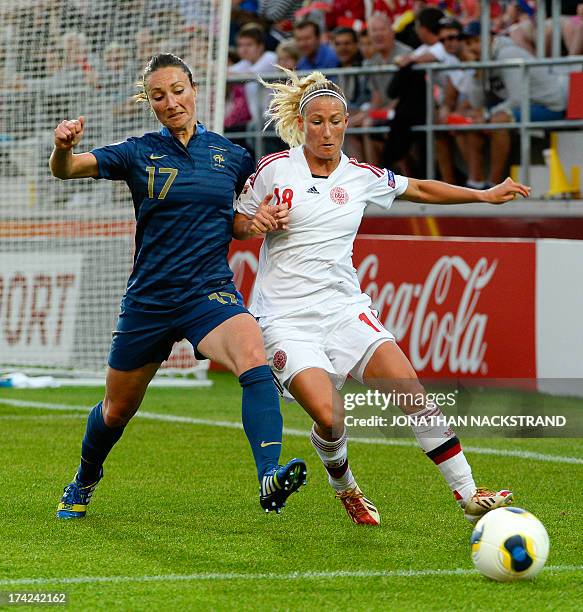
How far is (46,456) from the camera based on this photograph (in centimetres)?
863

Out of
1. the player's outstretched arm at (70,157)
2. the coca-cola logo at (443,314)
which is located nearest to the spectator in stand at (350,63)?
the coca-cola logo at (443,314)

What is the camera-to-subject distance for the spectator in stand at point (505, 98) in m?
13.2

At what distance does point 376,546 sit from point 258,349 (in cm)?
102

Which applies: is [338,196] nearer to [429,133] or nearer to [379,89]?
[429,133]

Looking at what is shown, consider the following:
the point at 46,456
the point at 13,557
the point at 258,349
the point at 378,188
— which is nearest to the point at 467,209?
the point at 46,456

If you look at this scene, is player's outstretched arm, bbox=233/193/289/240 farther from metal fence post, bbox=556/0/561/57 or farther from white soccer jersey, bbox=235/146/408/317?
metal fence post, bbox=556/0/561/57

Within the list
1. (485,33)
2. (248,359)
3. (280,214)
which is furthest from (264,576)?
(485,33)

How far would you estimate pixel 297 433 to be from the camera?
9.93 m

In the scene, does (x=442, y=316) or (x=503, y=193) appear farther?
(x=442, y=316)

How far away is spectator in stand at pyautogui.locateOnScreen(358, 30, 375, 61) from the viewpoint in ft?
47.3

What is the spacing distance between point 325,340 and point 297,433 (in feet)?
12.3

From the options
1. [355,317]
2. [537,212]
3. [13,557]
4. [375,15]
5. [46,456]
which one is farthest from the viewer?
[375,15]

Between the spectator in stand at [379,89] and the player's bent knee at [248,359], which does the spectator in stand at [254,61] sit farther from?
the player's bent knee at [248,359]

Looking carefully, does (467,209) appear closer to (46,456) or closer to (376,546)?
(46,456)
